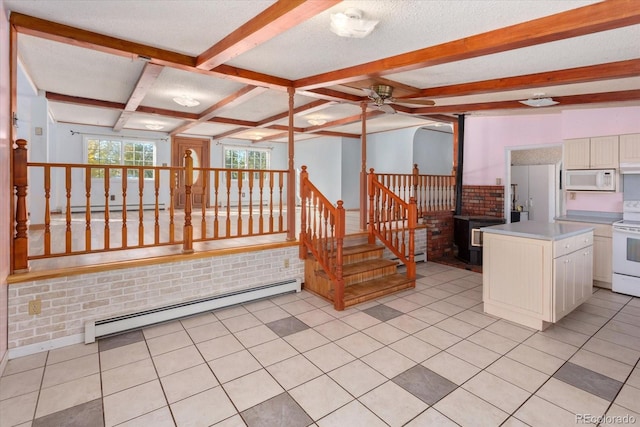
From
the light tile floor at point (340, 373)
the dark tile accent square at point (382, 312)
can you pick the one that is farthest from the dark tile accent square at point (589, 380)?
the dark tile accent square at point (382, 312)

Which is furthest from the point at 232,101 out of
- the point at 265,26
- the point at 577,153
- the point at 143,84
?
the point at 577,153

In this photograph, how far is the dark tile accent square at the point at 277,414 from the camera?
1.95 meters

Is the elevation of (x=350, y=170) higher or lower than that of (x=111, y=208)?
higher

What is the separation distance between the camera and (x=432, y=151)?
9.20 meters

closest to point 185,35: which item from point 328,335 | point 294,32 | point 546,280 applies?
point 294,32

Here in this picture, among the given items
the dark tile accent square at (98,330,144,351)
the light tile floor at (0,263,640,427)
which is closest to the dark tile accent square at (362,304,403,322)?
the light tile floor at (0,263,640,427)

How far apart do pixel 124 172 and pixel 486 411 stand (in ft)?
12.0

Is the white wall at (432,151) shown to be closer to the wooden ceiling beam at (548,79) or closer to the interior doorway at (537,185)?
the interior doorway at (537,185)

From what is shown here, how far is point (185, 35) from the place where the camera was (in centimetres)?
300

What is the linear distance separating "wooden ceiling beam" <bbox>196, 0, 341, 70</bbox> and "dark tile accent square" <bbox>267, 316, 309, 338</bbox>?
8.45 feet

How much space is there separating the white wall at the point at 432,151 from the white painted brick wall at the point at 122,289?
603 cm

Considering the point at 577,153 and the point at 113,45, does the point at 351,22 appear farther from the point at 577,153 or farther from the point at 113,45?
the point at 577,153

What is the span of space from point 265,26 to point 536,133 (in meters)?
5.31

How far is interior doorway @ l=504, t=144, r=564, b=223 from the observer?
7441 mm
